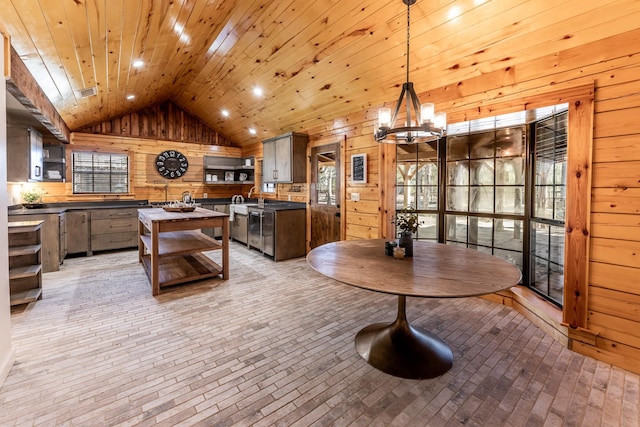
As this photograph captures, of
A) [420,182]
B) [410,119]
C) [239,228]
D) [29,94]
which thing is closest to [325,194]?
[420,182]

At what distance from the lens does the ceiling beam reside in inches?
94.7

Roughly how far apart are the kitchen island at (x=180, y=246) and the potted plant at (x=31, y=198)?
6.76 feet

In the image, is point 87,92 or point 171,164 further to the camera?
point 171,164

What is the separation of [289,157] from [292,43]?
2.05 metres

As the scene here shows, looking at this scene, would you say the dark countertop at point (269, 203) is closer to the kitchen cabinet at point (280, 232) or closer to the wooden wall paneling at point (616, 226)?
the kitchen cabinet at point (280, 232)

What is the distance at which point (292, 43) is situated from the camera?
327 cm

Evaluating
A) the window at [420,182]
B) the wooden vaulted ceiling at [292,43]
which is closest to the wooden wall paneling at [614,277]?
the wooden vaulted ceiling at [292,43]

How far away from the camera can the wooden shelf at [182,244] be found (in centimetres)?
349

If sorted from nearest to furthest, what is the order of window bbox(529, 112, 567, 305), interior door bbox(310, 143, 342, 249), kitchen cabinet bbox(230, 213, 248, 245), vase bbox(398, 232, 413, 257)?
vase bbox(398, 232, 413, 257) → window bbox(529, 112, 567, 305) → interior door bbox(310, 143, 342, 249) → kitchen cabinet bbox(230, 213, 248, 245)

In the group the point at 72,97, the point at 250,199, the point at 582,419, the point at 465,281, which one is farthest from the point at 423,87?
the point at 250,199

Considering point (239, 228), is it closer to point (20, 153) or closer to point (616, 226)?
point (20, 153)

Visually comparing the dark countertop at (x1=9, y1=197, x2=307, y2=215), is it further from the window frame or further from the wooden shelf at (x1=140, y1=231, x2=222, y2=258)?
the wooden shelf at (x1=140, y1=231, x2=222, y2=258)

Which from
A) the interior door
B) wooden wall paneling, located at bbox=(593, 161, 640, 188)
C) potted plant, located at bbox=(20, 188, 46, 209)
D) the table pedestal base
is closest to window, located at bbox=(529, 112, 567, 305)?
wooden wall paneling, located at bbox=(593, 161, 640, 188)

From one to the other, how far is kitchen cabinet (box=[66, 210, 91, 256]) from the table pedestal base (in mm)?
5125
